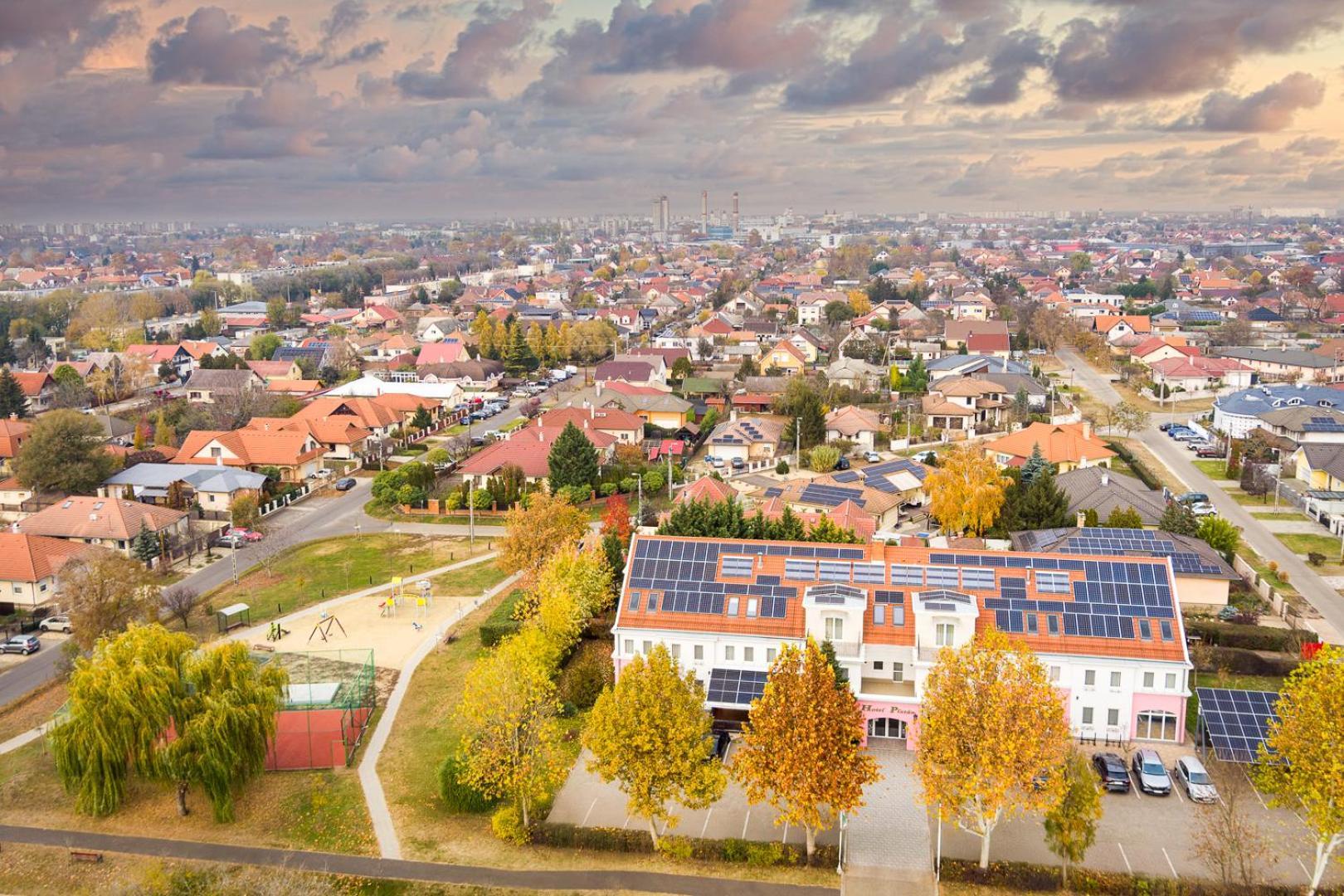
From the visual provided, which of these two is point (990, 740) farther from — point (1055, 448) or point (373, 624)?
point (1055, 448)

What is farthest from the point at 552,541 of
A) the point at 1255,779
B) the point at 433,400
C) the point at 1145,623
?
the point at 433,400

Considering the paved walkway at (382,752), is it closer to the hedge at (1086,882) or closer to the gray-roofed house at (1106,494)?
the hedge at (1086,882)

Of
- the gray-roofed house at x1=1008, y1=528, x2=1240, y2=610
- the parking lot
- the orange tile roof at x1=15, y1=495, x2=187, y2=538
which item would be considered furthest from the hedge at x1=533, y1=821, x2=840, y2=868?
the orange tile roof at x1=15, y1=495, x2=187, y2=538

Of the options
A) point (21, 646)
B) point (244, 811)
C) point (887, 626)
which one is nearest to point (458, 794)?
point (244, 811)

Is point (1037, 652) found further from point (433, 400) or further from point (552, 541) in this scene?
point (433, 400)

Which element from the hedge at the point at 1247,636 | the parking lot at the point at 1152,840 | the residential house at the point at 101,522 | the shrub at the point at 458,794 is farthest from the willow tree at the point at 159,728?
the hedge at the point at 1247,636

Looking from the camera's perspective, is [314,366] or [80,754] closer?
[80,754]
